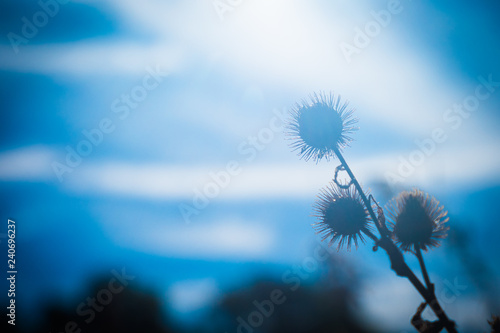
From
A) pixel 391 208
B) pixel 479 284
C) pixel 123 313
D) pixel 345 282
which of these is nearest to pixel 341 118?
pixel 391 208

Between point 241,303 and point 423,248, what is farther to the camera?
point 241,303

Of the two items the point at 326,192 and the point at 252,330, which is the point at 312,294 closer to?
the point at 252,330

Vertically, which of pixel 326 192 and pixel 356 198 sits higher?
pixel 326 192

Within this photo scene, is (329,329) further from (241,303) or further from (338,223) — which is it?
(338,223)

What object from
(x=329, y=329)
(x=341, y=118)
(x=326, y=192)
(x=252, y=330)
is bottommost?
(x=329, y=329)

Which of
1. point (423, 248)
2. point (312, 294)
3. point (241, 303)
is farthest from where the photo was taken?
point (241, 303)

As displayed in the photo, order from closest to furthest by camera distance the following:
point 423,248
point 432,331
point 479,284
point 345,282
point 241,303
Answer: point 432,331
point 423,248
point 479,284
point 345,282
point 241,303
